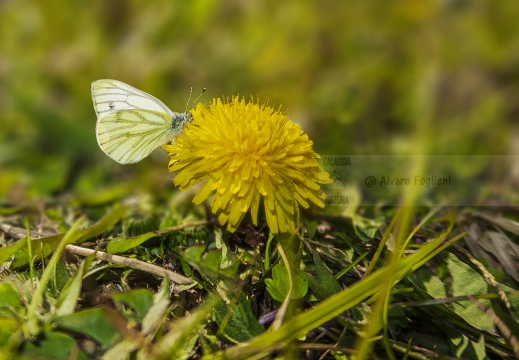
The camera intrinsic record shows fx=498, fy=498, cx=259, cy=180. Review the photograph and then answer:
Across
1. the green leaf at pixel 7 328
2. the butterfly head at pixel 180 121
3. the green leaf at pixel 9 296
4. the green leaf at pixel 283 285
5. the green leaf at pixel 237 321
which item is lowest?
the green leaf at pixel 7 328

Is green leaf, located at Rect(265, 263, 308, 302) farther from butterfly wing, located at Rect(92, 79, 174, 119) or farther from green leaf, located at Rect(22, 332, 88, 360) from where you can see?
butterfly wing, located at Rect(92, 79, 174, 119)

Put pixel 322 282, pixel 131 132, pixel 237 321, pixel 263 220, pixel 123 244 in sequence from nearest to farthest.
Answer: pixel 237 321
pixel 322 282
pixel 123 244
pixel 263 220
pixel 131 132

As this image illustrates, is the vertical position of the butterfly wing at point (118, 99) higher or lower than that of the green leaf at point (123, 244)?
higher

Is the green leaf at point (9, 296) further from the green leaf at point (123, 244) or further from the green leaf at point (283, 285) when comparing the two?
the green leaf at point (283, 285)

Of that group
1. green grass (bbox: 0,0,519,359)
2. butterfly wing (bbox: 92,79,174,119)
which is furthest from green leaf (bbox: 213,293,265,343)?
butterfly wing (bbox: 92,79,174,119)

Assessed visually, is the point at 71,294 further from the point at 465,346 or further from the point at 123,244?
the point at 465,346

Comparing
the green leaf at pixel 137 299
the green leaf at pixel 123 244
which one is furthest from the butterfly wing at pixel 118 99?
the green leaf at pixel 137 299

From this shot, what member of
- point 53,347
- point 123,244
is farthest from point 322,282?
point 53,347
